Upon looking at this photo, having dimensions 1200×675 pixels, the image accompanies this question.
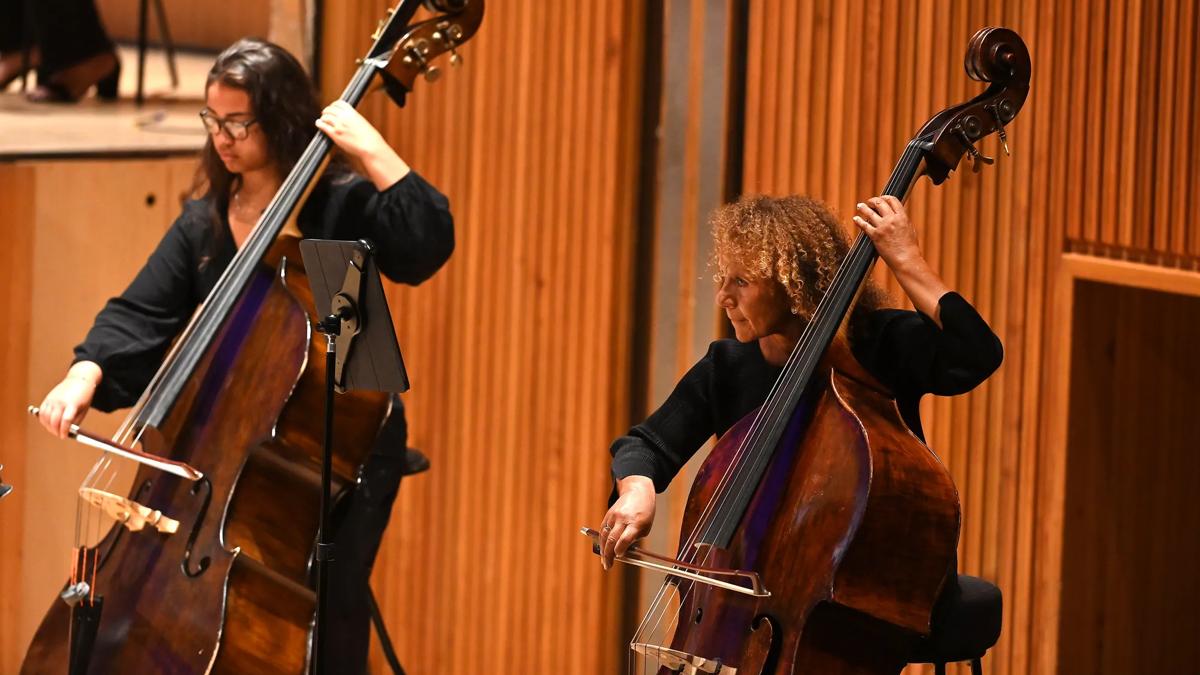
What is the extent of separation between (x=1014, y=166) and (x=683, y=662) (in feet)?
4.36

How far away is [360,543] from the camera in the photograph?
9.79 ft

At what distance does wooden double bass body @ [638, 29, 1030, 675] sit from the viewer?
208 cm

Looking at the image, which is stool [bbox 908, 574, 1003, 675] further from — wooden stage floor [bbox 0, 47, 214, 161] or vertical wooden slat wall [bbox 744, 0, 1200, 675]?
wooden stage floor [bbox 0, 47, 214, 161]

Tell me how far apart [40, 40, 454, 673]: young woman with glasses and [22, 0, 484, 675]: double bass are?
14 centimetres

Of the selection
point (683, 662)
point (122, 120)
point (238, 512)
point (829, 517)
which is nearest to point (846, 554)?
point (829, 517)

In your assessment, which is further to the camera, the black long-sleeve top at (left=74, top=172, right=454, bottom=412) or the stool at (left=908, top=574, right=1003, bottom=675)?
the black long-sleeve top at (left=74, top=172, right=454, bottom=412)

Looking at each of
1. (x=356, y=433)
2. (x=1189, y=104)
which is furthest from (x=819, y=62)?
(x=356, y=433)

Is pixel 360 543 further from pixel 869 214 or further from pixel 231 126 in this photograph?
pixel 869 214

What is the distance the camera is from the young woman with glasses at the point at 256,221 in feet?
9.43

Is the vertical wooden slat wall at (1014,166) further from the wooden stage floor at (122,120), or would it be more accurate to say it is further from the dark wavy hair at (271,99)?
the wooden stage floor at (122,120)

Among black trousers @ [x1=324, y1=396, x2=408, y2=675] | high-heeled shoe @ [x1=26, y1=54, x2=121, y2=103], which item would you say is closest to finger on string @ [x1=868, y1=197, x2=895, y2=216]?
black trousers @ [x1=324, y1=396, x2=408, y2=675]

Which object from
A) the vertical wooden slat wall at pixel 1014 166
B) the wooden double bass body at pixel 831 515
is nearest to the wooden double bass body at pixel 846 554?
the wooden double bass body at pixel 831 515

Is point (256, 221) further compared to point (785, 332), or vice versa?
point (256, 221)

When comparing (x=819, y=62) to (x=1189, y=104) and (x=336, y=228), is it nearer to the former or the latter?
(x=1189, y=104)
